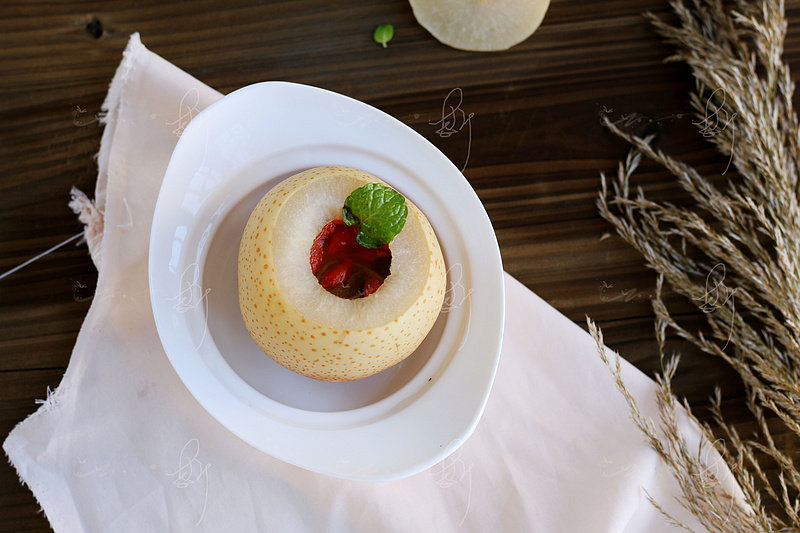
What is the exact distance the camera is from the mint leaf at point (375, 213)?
63 cm

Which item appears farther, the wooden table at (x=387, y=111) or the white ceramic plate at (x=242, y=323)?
the wooden table at (x=387, y=111)

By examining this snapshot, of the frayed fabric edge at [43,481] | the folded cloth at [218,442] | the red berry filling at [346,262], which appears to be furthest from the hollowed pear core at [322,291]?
the frayed fabric edge at [43,481]

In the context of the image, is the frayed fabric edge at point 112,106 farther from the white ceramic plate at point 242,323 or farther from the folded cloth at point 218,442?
the white ceramic plate at point 242,323

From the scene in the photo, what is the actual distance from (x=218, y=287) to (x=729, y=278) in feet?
2.30

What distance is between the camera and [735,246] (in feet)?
2.96

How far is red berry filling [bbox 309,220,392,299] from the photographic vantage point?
0.69m

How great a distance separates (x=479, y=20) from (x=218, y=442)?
0.67 meters

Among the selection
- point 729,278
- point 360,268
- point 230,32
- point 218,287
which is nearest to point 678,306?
point 729,278

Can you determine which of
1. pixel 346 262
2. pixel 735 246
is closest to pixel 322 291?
pixel 346 262

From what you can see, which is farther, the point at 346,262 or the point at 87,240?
the point at 87,240

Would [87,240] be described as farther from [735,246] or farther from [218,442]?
[735,246]

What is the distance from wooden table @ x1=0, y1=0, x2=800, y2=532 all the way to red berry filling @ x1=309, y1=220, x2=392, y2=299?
9.7 inches

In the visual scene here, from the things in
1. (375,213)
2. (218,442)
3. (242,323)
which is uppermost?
(375,213)

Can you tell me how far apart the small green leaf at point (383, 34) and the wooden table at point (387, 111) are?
0.01 metres
